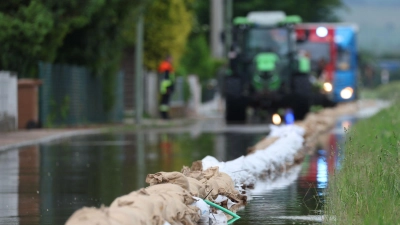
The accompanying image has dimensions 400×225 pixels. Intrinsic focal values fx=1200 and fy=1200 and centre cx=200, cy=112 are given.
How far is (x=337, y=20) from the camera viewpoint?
311 feet

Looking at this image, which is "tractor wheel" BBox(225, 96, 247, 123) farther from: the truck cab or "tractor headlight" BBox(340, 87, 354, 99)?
"tractor headlight" BBox(340, 87, 354, 99)

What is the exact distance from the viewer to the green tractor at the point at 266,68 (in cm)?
3678

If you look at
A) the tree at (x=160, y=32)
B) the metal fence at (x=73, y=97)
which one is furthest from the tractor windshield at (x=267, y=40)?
the tree at (x=160, y=32)

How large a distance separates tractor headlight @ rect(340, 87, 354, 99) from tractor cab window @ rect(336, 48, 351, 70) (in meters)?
0.92

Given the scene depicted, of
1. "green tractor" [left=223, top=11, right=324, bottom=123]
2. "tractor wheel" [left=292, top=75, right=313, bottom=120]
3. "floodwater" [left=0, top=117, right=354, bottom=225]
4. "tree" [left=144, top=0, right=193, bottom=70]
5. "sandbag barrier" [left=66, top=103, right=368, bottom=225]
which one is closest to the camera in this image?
"sandbag barrier" [left=66, top=103, right=368, bottom=225]

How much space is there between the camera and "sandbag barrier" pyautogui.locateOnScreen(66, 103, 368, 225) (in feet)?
28.4

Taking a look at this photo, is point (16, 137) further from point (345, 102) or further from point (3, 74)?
point (345, 102)

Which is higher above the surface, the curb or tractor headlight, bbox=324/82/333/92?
tractor headlight, bbox=324/82/333/92

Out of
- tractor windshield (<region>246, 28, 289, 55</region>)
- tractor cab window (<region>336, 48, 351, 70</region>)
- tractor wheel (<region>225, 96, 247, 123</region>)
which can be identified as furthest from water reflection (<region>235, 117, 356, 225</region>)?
tractor cab window (<region>336, 48, 351, 70</region>)

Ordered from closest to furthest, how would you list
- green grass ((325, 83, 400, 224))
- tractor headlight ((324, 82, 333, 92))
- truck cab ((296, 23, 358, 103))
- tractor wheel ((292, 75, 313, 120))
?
1. green grass ((325, 83, 400, 224))
2. tractor wheel ((292, 75, 313, 120))
3. tractor headlight ((324, 82, 333, 92))
4. truck cab ((296, 23, 358, 103))

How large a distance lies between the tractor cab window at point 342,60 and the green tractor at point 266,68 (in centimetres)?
1401

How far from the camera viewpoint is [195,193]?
10.9 meters

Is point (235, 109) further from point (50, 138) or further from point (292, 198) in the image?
point (292, 198)

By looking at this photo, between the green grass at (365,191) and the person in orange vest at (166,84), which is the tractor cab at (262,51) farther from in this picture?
the green grass at (365,191)
